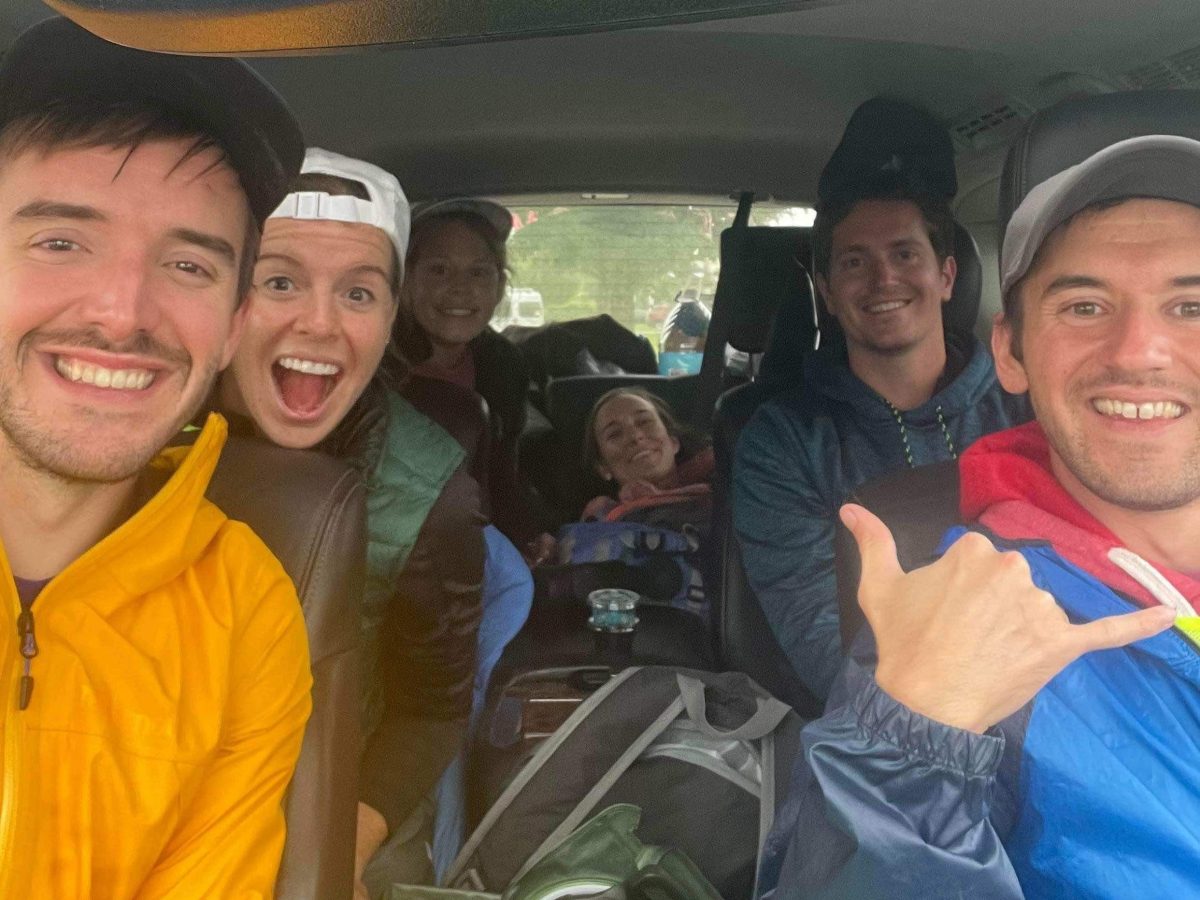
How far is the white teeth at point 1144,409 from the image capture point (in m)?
1.07

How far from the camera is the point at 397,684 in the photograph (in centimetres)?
170

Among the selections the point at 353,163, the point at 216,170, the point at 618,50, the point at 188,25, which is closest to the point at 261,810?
the point at 216,170

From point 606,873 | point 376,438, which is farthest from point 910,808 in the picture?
point 376,438

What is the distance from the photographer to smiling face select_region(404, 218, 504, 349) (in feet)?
9.55

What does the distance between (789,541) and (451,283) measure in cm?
135

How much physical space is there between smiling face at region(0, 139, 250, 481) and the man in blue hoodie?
1197 mm

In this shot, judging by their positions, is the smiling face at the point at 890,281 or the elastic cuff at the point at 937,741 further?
the smiling face at the point at 890,281

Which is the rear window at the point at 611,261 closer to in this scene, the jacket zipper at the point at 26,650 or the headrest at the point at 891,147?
the headrest at the point at 891,147

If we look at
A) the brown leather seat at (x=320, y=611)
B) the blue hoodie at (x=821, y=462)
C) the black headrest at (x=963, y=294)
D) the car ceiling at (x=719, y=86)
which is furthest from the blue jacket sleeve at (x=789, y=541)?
the brown leather seat at (x=320, y=611)

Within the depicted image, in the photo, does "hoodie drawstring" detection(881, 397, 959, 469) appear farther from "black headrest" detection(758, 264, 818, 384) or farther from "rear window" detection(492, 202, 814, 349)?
"rear window" detection(492, 202, 814, 349)

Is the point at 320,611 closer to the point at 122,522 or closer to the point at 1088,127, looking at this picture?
the point at 122,522

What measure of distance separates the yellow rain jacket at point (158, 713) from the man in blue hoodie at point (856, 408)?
1.03m

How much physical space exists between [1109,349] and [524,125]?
181 centimetres

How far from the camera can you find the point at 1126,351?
1078 millimetres
